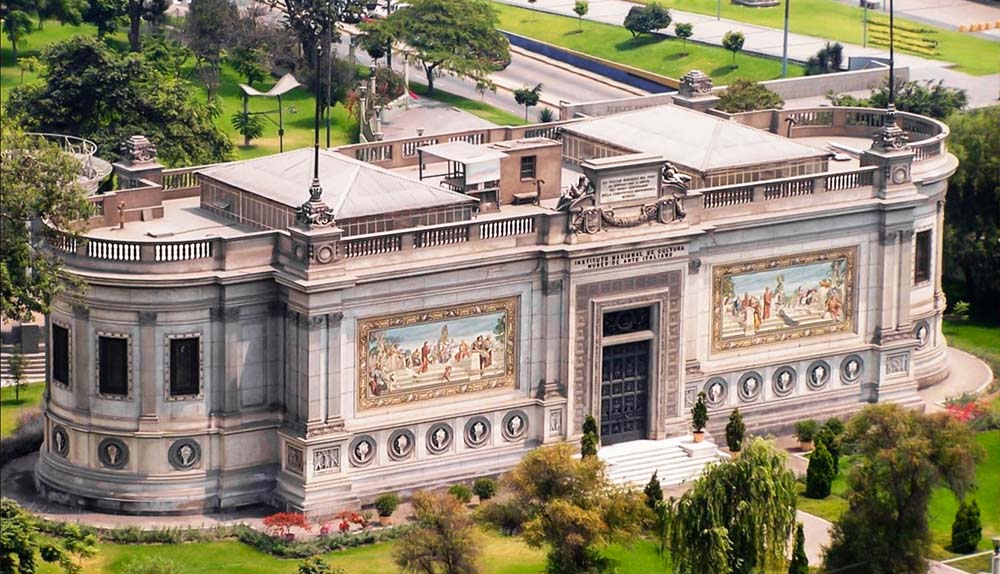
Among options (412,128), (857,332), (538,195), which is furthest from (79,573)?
(412,128)

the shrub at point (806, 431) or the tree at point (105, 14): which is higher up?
the tree at point (105, 14)

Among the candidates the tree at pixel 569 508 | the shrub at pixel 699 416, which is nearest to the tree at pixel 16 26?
the tree at pixel 569 508

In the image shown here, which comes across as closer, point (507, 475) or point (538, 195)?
point (507, 475)

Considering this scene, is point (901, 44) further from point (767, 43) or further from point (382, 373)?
point (382, 373)

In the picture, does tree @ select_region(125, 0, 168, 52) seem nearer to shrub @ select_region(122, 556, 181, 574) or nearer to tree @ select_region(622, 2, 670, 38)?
tree @ select_region(622, 2, 670, 38)

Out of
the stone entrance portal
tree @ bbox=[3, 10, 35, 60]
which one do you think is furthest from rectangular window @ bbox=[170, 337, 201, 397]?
tree @ bbox=[3, 10, 35, 60]

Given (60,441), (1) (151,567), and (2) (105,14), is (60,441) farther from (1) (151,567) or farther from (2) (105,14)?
(2) (105,14)

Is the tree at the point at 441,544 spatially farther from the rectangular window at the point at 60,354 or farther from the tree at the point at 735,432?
the tree at the point at 735,432
